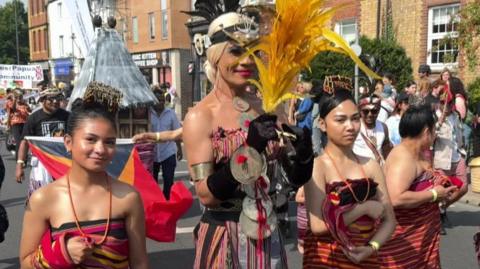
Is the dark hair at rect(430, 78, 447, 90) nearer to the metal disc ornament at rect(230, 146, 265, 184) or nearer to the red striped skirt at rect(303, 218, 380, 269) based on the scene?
the red striped skirt at rect(303, 218, 380, 269)

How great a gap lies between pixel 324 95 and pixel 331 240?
807 millimetres

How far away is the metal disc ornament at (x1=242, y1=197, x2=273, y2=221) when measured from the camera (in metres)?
2.14

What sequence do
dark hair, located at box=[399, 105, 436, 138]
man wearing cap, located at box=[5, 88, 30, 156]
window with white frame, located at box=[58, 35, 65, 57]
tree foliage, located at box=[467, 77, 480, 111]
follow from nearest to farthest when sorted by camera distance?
dark hair, located at box=[399, 105, 436, 138], tree foliage, located at box=[467, 77, 480, 111], man wearing cap, located at box=[5, 88, 30, 156], window with white frame, located at box=[58, 35, 65, 57]

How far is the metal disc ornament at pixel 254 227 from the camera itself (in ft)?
7.07

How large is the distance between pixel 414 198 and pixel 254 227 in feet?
4.36

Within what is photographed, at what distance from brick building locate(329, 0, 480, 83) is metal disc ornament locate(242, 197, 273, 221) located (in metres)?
12.4

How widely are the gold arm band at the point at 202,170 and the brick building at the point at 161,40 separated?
25.3 meters

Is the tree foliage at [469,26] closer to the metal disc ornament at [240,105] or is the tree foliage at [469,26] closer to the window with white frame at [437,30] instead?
the window with white frame at [437,30]

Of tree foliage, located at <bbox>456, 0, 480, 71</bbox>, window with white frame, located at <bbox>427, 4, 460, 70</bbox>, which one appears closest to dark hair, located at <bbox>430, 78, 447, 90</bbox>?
tree foliage, located at <bbox>456, 0, 480, 71</bbox>

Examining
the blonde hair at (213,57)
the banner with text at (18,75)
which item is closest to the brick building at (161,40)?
the banner with text at (18,75)

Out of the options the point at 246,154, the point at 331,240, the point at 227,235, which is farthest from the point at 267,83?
the point at 331,240

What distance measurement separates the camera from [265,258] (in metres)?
2.23

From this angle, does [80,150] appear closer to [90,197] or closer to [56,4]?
[90,197]

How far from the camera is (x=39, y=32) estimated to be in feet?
158
